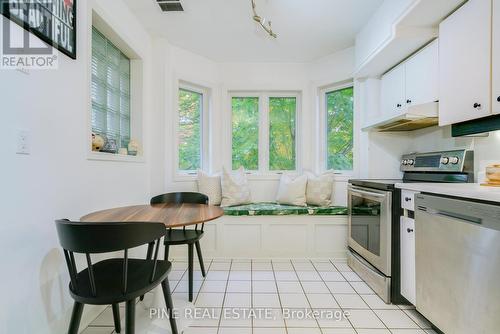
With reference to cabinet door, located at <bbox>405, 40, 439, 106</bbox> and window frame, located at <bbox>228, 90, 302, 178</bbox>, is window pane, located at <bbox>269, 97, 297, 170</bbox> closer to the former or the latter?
window frame, located at <bbox>228, 90, 302, 178</bbox>

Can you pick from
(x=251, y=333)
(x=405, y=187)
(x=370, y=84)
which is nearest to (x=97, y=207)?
(x=251, y=333)

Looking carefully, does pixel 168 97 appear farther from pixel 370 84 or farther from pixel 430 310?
pixel 430 310

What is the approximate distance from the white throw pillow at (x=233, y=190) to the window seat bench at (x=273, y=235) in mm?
250

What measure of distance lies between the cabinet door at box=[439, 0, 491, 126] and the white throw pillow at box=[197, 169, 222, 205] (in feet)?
7.75

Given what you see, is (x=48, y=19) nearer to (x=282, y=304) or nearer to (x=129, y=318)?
(x=129, y=318)

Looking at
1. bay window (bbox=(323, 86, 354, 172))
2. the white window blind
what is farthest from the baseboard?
the white window blind

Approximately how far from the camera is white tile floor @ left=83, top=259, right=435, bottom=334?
5.35ft

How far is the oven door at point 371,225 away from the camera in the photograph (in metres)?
1.94

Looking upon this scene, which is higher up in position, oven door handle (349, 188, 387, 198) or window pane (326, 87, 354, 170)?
window pane (326, 87, 354, 170)

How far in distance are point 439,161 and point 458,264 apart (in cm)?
108

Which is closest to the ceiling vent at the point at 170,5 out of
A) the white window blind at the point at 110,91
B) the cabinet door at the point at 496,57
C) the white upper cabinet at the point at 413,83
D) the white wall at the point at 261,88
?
the white window blind at the point at 110,91

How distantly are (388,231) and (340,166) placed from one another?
1.46m

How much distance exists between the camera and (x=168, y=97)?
293 centimetres

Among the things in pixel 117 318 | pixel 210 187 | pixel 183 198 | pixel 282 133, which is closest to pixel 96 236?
pixel 117 318
